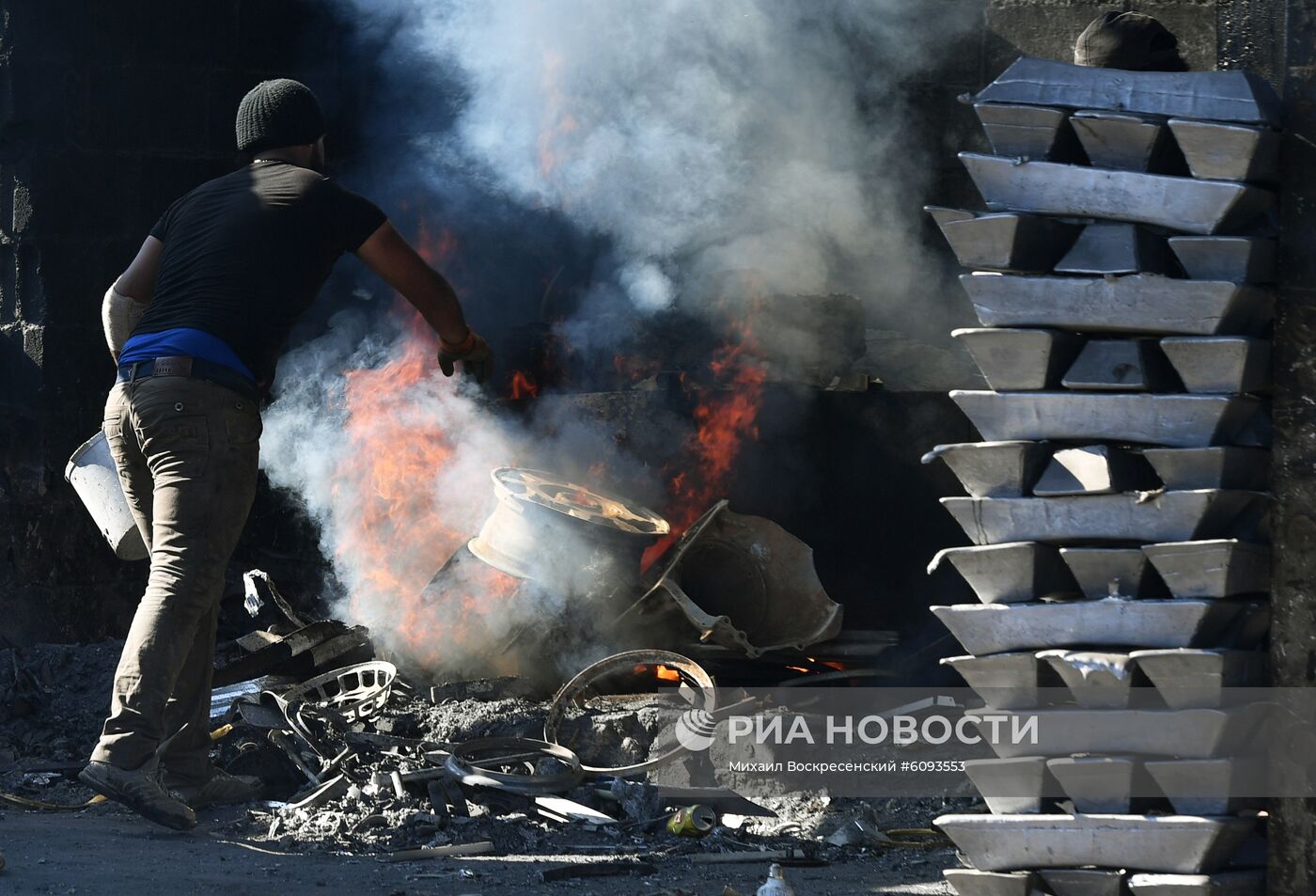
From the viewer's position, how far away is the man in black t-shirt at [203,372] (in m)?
5.11

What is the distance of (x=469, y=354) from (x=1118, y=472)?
2.63m

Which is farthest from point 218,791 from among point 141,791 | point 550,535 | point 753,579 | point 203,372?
point 753,579

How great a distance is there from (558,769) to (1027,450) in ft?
8.51

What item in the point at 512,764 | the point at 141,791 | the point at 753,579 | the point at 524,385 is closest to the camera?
the point at 141,791

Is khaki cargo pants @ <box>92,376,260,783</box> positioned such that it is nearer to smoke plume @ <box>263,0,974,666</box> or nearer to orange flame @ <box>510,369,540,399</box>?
orange flame @ <box>510,369,540,399</box>

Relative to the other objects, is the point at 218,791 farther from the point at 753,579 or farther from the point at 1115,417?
the point at 1115,417

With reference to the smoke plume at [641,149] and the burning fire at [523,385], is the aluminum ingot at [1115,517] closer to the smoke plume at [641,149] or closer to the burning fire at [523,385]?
the burning fire at [523,385]

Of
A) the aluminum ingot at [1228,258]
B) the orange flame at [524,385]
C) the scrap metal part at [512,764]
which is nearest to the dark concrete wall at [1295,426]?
the aluminum ingot at [1228,258]

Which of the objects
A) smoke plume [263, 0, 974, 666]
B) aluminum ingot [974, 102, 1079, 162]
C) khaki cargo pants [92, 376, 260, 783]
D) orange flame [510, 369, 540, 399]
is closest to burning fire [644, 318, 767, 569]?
orange flame [510, 369, 540, 399]

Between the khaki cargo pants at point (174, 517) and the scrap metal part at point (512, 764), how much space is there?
106 centimetres

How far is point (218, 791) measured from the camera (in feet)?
18.9

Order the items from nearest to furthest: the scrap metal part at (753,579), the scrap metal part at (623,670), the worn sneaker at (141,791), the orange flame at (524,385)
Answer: the worn sneaker at (141,791)
the scrap metal part at (623,670)
the scrap metal part at (753,579)
the orange flame at (524,385)

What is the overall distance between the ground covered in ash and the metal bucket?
2.78 feet

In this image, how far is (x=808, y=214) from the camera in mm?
9344
